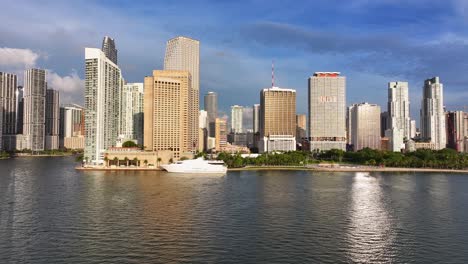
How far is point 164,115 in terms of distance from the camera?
15950 cm

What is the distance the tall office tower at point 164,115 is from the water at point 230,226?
3427 inches

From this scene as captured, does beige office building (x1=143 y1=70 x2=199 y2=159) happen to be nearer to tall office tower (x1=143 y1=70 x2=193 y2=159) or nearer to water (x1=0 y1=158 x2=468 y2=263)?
tall office tower (x1=143 y1=70 x2=193 y2=159)

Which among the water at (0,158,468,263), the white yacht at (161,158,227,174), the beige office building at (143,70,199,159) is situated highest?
the beige office building at (143,70,199,159)

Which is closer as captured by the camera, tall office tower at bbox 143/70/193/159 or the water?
the water

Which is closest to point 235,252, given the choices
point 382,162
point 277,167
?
point 277,167

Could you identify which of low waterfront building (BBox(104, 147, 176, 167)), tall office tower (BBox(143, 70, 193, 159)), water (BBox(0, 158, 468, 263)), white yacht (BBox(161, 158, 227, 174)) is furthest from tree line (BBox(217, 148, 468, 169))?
water (BBox(0, 158, 468, 263))

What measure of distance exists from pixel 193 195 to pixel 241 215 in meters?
18.1

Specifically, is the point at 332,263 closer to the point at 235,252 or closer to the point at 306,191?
the point at 235,252

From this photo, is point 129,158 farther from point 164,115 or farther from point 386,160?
point 386,160

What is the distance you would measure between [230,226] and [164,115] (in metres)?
121

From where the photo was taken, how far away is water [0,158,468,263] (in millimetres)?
33469

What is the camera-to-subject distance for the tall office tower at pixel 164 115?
518 ft

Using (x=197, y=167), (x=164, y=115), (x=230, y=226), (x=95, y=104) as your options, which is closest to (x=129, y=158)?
(x=95, y=104)

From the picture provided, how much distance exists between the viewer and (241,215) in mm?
48969
